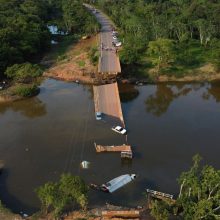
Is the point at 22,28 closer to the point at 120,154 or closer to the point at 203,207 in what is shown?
the point at 120,154

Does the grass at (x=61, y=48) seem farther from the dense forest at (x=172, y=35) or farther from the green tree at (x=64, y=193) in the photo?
the green tree at (x=64, y=193)

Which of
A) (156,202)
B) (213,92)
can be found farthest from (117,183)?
(213,92)

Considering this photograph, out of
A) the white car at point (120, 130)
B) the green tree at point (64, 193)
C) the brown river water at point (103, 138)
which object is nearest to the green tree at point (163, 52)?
the brown river water at point (103, 138)

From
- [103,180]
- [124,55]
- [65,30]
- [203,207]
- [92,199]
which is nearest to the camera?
[203,207]

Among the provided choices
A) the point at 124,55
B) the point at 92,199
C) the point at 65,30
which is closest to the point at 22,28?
the point at 65,30

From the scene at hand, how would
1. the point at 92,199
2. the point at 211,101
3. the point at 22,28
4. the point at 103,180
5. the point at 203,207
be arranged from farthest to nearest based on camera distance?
the point at 22,28, the point at 211,101, the point at 103,180, the point at 92,199, the point at 203,207

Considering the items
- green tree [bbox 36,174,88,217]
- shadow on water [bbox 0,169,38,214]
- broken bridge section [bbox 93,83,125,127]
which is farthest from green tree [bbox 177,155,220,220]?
broken bridge section [bbox 93,83,125,127]

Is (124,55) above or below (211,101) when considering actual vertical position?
above

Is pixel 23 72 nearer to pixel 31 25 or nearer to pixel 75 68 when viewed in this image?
pixel 75 68

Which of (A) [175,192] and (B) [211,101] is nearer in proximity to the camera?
(A) [175,192]

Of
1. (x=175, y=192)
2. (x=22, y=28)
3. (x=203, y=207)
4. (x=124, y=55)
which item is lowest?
(x=175, y=192)
